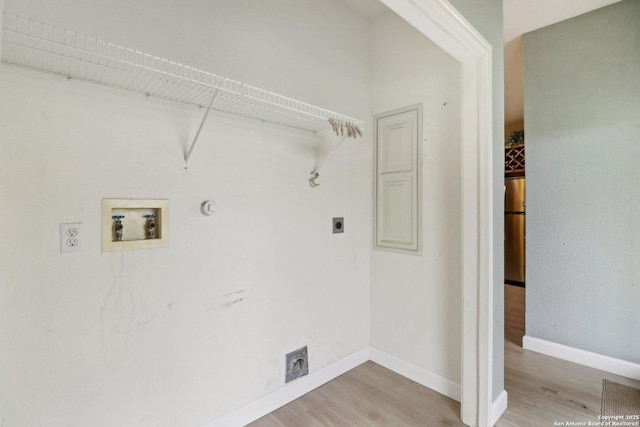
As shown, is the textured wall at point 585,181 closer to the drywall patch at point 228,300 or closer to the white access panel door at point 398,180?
the white access panel door at point 398,180

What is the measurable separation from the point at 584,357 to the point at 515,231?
2591 mm

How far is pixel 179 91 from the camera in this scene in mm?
1380

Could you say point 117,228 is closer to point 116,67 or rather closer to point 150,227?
point 150,227

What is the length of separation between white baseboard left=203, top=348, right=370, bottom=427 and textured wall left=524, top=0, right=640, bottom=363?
1.58 metres

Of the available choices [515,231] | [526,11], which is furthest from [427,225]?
[515,231]

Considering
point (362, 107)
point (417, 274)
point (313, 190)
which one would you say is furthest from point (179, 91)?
point (417, 274)

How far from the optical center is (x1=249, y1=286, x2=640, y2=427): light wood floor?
1.75m

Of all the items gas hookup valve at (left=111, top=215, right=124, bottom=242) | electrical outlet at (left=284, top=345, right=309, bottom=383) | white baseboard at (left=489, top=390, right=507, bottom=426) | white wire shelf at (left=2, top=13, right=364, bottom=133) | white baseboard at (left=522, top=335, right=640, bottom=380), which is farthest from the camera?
white baseboard at (left=522, top=335, right=640, bottom=380)

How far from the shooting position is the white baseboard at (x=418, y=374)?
197 cm

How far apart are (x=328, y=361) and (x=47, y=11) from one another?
227 cm

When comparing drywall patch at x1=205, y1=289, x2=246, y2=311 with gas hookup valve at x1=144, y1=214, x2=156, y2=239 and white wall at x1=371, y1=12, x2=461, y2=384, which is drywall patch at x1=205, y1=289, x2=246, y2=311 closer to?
gas hookup valve at x1=144, y1=214, x2=156, y2=239

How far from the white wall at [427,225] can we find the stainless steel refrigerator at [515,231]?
325 centimetres

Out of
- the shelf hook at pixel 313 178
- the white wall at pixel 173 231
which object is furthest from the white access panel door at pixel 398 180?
the shelf hook at pixel 313 178

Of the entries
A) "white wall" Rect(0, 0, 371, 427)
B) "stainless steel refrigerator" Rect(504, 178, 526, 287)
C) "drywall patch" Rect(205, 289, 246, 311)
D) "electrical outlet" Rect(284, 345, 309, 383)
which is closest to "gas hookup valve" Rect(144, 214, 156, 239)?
"white wall" Rect(0, 0, 371, 427)
